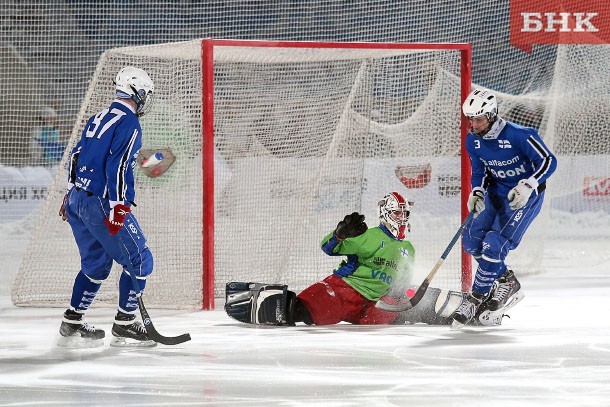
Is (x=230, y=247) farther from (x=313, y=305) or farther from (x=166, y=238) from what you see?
(x=313, y=305)

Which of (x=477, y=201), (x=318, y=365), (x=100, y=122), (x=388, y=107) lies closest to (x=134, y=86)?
(x=100, y=122)

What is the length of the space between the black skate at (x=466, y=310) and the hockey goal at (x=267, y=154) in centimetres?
100

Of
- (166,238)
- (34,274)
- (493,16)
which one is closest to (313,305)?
(166,238)

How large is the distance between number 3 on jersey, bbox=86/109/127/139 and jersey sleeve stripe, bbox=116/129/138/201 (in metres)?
0.09

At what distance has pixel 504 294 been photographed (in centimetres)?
488

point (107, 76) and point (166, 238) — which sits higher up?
point (107, 76)

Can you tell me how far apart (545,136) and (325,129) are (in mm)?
2284

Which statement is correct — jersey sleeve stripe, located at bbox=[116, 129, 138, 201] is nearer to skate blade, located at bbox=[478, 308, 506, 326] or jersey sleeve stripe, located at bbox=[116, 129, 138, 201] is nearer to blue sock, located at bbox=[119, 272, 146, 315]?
blue sock, located at bbox=[119, 272, 146, 315]

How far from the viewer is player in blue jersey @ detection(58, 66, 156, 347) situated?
3.99m

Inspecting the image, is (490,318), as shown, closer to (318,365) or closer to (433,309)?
(433,309)

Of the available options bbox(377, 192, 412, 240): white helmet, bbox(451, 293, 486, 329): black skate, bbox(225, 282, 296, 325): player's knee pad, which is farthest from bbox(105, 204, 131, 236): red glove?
bbox(451, 293, 486, 329): black skate

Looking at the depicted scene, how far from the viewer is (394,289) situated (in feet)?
15.8

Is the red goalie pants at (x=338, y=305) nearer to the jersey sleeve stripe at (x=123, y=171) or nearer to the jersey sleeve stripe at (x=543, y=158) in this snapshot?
the jersey sleeve stripe at (x=543, y=158)

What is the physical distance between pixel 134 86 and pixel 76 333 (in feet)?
3.30
